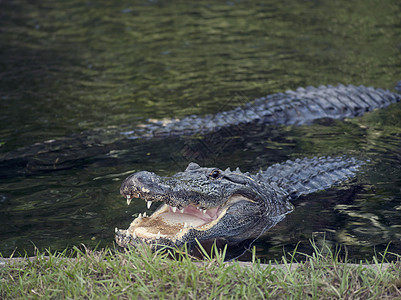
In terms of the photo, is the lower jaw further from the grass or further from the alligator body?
the alligator body

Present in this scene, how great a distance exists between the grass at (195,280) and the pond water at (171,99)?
93cm

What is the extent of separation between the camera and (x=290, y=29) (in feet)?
38.4

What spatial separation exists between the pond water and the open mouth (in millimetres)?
419

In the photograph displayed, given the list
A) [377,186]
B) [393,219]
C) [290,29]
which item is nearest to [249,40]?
[290,29]

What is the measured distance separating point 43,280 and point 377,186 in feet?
11.3

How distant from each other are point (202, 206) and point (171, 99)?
4.58 metres

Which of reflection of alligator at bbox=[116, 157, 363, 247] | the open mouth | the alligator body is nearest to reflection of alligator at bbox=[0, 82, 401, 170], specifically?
the alligator body

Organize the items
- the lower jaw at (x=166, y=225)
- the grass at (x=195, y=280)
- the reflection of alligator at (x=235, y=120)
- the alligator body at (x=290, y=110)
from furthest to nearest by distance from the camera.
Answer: the alligator body at (x=290, y=110) → the reflection of alligator at (x=235, y=120) → the lower jaw at (x=166, y=225) → the grass at (x=195, y=280)

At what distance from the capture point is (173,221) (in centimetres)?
407

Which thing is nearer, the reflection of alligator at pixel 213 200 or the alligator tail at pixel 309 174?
the reflection of alligator at pixel 213 200

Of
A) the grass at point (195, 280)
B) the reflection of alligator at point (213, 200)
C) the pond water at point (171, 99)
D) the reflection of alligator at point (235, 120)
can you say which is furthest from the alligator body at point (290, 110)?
the grass at point (195, 280)

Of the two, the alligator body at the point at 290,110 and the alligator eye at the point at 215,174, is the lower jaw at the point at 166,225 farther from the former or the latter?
the alligator body at the point at 290,110

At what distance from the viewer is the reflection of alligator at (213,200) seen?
367cm

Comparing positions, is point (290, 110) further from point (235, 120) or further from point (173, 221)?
point (173, 221)
